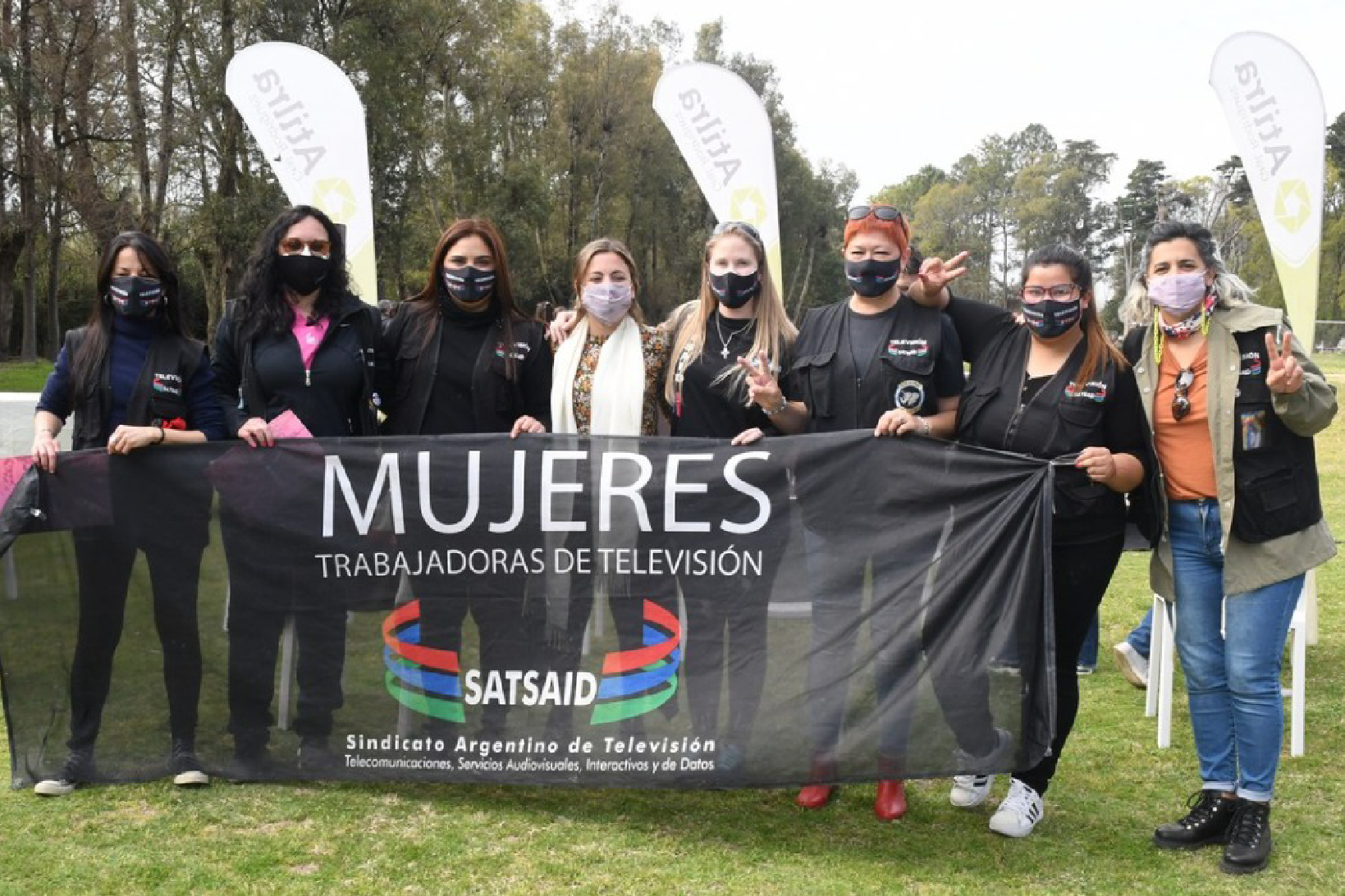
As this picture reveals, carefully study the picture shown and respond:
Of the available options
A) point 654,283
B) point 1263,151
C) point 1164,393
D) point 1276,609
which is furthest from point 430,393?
point 654,283

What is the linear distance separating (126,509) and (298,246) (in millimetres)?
1127

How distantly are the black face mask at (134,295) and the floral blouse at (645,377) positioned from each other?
157 cm

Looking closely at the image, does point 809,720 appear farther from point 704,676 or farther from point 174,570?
point 174,570

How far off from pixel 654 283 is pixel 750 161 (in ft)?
125

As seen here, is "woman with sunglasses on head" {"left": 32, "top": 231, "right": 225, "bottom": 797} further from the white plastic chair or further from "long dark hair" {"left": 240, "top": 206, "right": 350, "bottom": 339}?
the white plastic chair

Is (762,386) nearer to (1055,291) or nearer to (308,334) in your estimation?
(1055,291)

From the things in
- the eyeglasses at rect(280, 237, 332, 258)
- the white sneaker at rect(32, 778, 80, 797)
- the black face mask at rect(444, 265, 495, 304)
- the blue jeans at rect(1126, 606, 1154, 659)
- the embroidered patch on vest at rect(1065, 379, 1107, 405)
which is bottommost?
the white sneaker at rect(32, 778, 80, 797)

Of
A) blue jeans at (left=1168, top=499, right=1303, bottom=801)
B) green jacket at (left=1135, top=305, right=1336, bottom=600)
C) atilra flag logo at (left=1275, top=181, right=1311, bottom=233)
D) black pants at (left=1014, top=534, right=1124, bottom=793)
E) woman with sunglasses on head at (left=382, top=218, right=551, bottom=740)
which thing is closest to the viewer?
green jacket at (left=1135, top=305, right=1336, bottom=600)

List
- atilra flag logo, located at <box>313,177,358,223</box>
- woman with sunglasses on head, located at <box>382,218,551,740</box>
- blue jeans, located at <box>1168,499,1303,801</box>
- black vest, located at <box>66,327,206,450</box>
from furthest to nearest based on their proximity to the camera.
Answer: atilra flag logo, located at <box>313,177,358,223</box> < woman with sunglasses on head, located at <box>382,218,551,740</box> < black vest, located at <box>66,327,206,450</box> < blue jeans, located at <box>1168,499,1303,801</box>

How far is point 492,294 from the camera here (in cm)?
434

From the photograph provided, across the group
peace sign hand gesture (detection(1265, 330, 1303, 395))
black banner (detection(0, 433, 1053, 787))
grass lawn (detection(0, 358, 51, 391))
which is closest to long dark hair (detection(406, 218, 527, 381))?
black banner (detection(0, 433, 1053, 787))

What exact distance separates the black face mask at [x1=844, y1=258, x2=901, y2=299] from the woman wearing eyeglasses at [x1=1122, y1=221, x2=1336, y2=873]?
0.84 m

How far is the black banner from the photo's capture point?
370 centimetres

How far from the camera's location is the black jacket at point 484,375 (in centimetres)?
432
